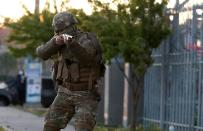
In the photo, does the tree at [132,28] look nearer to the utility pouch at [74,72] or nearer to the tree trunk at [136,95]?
the tree trunk at [136,95]

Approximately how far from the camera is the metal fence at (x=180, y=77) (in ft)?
41.7

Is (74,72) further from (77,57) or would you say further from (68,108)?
(68,108)

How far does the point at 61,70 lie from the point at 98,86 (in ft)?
1.41

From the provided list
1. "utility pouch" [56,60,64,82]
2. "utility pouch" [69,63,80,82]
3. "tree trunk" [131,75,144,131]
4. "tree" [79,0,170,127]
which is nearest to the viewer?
"utility pouch" [69,63,80,82]

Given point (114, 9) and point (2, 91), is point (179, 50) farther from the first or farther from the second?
point (2, 91)

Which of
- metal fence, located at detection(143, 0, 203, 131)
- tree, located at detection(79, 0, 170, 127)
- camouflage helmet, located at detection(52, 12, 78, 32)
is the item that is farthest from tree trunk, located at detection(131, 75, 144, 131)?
camouflage helmet, located at detection(52, 12, 78, 32)

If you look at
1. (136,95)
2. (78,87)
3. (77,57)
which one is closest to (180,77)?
(136,95)

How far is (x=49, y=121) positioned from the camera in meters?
6.96

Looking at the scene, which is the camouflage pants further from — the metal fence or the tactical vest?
the metal fence

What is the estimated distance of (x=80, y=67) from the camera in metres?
6.90

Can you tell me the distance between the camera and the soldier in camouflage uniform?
6789 millimetres

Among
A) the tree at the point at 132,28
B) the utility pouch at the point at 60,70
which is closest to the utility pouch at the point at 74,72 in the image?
the utility pouch at the point at 60,70

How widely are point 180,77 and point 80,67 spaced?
6.91 meters

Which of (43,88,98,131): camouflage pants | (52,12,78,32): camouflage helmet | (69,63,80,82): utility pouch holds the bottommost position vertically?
(43,88,98,131): camouflage pants
